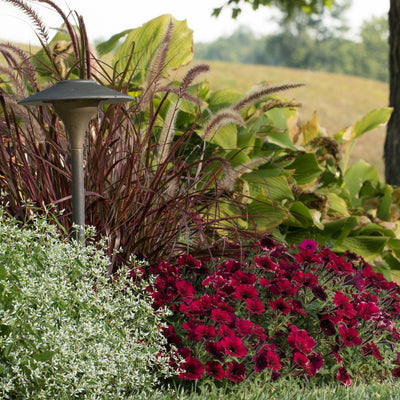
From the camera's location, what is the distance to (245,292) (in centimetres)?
235

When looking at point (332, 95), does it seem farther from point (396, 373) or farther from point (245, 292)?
point (245, 292)

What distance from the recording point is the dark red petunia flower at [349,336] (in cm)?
231

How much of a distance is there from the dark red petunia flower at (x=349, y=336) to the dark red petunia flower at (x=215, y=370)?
23.3 inches

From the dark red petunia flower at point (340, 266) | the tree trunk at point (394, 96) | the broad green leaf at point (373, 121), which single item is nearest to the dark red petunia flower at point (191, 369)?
the dark red petunia flower at point (340, 266)

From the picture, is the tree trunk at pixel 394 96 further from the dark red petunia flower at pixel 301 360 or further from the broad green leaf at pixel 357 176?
the dark red petunia flower at pixel 301 360

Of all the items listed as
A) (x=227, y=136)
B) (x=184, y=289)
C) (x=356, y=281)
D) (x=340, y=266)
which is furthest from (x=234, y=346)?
(x=227, y=136)

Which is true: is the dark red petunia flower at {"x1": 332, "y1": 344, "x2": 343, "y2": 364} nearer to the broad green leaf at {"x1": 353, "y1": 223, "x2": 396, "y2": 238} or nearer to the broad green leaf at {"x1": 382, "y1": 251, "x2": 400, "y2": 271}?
the broad green leaf at {"x1": 353, "y1": 223, "x2": 396, "y2": 238}

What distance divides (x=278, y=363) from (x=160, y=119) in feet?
6.94

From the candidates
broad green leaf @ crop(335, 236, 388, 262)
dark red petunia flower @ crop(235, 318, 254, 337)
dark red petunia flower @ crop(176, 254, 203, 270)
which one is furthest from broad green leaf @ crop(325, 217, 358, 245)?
dark red petunia flower @ crop(235, 318, 254, 337)

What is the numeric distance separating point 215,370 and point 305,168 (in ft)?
7.81

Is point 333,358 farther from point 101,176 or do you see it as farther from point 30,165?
point 30,165

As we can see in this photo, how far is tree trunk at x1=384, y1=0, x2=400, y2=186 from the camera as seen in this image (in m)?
4.95

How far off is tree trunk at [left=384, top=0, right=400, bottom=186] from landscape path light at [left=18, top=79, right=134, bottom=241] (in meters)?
3.47

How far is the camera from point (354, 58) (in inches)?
2527
